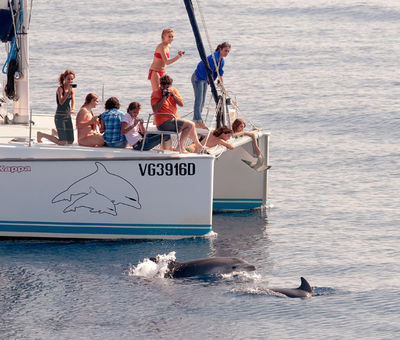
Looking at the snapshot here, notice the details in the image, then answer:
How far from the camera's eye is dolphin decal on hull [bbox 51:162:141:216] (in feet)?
66.2

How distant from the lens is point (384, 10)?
2329 inches

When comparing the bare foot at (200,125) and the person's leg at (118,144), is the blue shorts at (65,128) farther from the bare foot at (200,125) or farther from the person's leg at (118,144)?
the bare foot at (200,125)

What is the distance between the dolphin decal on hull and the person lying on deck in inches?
30.7

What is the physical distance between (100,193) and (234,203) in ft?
16.0

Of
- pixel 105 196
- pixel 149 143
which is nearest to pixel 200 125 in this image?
pixel 149 143

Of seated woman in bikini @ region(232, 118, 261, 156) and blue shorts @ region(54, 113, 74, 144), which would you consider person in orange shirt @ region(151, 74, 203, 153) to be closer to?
seated woman in bikini @ region(232, 118, 261, 156)

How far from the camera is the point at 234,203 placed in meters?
24.2

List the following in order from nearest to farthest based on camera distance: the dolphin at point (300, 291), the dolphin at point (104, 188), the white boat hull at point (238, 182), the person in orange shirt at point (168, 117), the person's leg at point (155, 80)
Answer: the dolphin at point (300, 291)
the dolphin at point (104, 188)
the person in orange shirt at point (168, 117)
the person's leg at point (155, 80)
the white boat hull at point (238, 182)

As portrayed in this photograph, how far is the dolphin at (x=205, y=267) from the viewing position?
1856 centimetres

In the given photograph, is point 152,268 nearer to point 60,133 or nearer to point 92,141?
point 92,141

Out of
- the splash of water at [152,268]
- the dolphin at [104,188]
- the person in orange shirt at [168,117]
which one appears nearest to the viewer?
the splash of water at [152,268]

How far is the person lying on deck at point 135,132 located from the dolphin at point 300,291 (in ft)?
14.3

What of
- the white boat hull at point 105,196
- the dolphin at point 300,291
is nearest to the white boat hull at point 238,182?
the white boat hull at point 105,196

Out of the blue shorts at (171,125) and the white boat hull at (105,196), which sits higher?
the blue shorts at (171,125)
